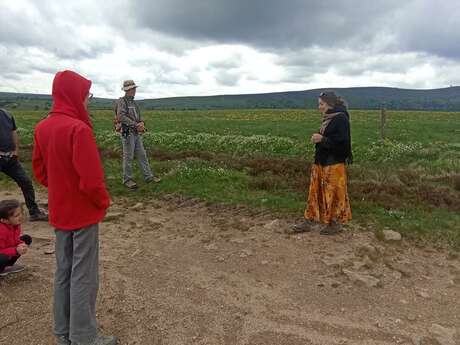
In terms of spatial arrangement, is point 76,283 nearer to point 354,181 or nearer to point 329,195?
point 329,195

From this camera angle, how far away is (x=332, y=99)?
6.39m

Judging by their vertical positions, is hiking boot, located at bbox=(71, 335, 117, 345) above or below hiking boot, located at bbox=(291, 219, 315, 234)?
below

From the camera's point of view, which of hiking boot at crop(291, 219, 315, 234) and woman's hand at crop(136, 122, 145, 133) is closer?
hiking boot at crop(291, 219, 315, 234)

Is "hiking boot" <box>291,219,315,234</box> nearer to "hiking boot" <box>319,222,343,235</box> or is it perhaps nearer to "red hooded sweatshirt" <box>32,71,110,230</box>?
"hiking boot" <box>319,222,343,235</box>

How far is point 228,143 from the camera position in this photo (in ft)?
56.2

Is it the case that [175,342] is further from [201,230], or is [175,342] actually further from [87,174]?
[201,230]

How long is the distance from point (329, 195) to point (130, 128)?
5295 millimetres

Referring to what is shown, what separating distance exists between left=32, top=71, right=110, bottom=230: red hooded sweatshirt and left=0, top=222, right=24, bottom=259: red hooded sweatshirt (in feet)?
6.31

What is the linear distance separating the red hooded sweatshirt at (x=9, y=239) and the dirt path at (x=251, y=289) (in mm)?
435

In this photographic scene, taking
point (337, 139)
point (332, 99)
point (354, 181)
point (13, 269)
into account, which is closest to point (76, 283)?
point (13, 269)

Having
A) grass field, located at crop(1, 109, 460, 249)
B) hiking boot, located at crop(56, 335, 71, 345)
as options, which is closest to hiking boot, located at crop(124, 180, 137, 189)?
grass field, located at crop(1, 109, 460, 249)

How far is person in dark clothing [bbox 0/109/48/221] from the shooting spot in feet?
23.7

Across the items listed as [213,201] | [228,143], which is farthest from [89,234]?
[228,143]

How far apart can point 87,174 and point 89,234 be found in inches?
23.8
